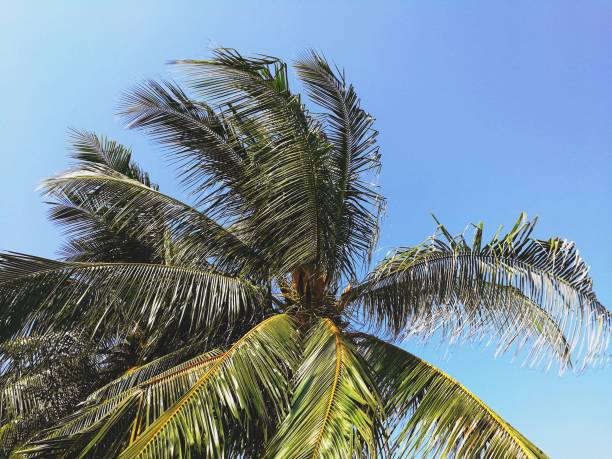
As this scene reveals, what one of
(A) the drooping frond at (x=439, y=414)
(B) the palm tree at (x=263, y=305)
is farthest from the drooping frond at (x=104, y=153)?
(A) the drooping frond at (x=439, y=414)

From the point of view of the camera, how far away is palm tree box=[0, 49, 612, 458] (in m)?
4.55

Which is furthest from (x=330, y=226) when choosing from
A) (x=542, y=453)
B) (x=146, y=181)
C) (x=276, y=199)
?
(x=146, y=181)

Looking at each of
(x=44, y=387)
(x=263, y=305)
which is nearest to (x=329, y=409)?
(x=263, y=305)

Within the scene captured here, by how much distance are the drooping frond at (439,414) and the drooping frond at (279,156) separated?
1.54 m

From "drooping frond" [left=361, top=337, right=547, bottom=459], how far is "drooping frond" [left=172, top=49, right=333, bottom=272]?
1.54 metres

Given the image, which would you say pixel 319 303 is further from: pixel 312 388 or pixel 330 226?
pixel 312 388

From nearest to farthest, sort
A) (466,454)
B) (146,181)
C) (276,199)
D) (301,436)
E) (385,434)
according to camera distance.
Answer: (301,436)
(466,454)
(385,434)
(276,199)
(146,181)

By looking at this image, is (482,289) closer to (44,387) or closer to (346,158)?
(346,158)

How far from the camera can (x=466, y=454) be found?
4414mm

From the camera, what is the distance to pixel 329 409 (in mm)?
4238

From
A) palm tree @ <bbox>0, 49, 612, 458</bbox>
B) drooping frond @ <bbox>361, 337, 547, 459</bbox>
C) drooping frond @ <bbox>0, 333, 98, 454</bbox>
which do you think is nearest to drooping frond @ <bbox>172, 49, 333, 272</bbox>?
palm tree @ <bbox>0, 49, 612, 458</bbox>

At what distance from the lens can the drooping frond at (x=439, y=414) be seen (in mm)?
4320

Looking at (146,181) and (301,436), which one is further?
(146,181)

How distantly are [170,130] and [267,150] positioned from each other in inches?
60.0
